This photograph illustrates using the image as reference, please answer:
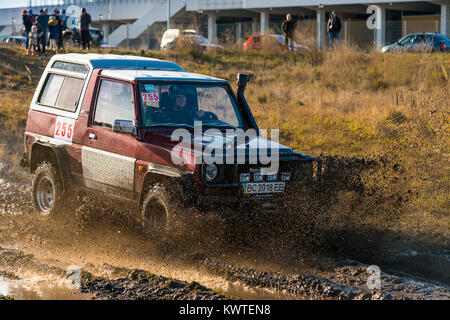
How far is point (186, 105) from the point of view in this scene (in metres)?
8.02

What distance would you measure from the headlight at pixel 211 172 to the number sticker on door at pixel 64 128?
96.8 inches

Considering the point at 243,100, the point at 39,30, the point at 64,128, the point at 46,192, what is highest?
the point at 39,30

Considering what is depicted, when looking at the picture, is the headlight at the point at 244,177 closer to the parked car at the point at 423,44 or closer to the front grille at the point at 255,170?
the front grille at the point at 255,170

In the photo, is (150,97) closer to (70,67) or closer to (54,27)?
(70,67)

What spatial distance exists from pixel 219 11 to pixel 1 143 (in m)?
38.7

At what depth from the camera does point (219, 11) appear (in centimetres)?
5188

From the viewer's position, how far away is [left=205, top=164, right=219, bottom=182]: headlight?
684 cm

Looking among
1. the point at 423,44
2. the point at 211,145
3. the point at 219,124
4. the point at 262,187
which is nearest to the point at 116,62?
the point at 219,124

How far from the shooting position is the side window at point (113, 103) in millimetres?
7848

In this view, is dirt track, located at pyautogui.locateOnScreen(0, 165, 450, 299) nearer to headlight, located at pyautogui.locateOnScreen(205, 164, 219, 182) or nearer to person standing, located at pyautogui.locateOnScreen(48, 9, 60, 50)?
headlight, located at pyautogui.locateOnScreen(205, 164, 219, 182)

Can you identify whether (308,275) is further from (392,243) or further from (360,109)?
(360,109)

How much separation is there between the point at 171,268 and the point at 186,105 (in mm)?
2223

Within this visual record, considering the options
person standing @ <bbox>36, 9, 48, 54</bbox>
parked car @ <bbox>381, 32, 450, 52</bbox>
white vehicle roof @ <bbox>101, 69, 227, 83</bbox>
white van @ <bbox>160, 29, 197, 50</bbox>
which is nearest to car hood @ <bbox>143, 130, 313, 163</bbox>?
white vehicle roof @ <bbox>101, 69, 227, 83</bbox>
